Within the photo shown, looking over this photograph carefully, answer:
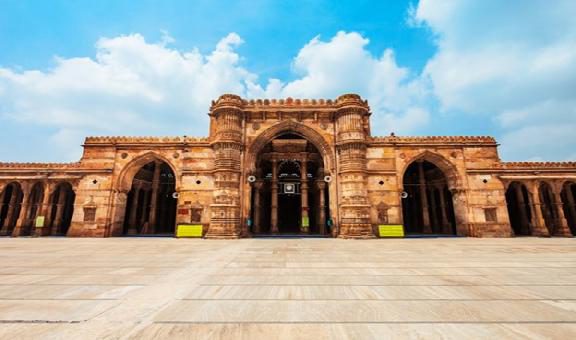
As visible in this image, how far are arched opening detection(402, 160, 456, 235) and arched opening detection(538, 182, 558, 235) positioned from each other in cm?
707

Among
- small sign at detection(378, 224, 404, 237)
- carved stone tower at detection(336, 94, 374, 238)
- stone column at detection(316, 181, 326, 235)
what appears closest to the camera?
carved stone tower at detection(336, 94, 374, 238)

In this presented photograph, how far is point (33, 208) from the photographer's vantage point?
22.8m

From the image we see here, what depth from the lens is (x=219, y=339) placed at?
3076 millimetres

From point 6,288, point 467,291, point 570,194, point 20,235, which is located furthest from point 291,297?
point 570,194

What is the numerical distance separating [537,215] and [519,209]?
78.3 inches

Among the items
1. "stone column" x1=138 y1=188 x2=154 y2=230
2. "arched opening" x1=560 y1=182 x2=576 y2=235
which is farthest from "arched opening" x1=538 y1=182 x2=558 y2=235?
"stone column" x1=138 y1=188 x2=154 y2=230

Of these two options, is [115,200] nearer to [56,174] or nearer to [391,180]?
[56,174]

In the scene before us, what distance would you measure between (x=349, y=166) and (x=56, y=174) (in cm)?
2607

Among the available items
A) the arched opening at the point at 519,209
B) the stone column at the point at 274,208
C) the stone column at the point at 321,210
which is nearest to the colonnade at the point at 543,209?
the arched opening at the point at 519,209

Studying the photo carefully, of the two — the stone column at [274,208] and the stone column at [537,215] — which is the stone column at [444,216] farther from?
the stone column at [274,208]

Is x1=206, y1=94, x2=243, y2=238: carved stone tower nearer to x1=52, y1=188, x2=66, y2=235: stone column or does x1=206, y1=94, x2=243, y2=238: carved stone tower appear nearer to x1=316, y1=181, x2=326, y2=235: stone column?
x1=316, y1=181, x2=326, y2=235: stone column

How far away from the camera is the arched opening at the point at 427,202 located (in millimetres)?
25470

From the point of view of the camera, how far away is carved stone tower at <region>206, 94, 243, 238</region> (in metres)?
19.0

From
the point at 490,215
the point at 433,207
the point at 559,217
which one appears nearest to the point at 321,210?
the point at 433,207
